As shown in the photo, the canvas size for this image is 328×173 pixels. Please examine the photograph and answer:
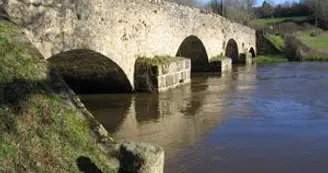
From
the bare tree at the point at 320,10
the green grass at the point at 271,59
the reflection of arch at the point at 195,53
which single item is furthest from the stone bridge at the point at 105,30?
the bare tree at the point at 320,10

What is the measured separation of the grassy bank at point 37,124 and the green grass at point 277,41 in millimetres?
38766

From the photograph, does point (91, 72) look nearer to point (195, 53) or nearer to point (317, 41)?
point (195, 53)

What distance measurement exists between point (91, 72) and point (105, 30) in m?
2.30

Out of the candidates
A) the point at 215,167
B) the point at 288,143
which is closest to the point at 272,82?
the point at 288,143

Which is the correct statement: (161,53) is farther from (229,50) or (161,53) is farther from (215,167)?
(229,50)

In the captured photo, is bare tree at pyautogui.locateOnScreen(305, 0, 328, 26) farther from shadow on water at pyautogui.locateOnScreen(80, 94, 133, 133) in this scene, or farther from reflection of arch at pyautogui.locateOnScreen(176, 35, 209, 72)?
shadow on water at pyautogui.locateOnScreen(80, 94, 133, 133)

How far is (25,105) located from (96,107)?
7.91m

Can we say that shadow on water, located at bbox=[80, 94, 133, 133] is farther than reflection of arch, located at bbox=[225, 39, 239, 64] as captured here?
No

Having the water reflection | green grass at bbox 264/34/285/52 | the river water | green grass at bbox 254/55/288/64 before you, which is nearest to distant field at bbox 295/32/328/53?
green grass at bbox 264/34/285/52

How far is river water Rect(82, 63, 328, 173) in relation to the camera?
863 centimetres

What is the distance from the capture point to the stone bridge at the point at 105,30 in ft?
36.9

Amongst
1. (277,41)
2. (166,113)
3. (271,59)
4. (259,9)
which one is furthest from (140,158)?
(259,9)

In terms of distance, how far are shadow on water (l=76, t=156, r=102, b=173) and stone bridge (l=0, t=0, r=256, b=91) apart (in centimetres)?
429

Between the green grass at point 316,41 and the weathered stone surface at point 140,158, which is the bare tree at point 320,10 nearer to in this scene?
the green grass at point 316,41
